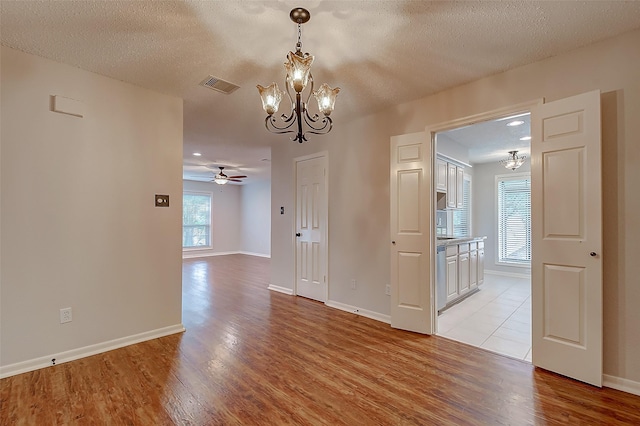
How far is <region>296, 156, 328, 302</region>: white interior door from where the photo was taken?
14.5 ft

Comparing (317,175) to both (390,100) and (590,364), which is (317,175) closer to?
(390,100)

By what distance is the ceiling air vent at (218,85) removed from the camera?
2.84m

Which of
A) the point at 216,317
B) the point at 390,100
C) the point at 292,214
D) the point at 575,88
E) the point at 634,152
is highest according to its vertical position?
the point at 390,100

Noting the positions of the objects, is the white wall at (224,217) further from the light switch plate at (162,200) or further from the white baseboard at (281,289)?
the light switch plate at (162,200)

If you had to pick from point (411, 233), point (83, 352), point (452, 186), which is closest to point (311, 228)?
point (411, 233)

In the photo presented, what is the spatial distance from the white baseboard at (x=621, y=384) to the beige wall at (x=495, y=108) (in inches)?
1.3

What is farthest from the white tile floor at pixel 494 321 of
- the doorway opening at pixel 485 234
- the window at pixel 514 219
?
the window at pixel 514 219

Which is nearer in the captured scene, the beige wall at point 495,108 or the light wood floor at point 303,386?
the light wood floor at point 303,386

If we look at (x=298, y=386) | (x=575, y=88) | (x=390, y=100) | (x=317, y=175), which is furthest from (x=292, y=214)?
(x=575, y=88)

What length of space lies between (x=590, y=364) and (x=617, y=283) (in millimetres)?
625

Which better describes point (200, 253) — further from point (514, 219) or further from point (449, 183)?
point (514, 219)

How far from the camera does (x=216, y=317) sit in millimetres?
3688

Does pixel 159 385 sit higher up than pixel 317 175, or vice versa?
pixel 317 175

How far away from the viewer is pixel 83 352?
265 centimetres
